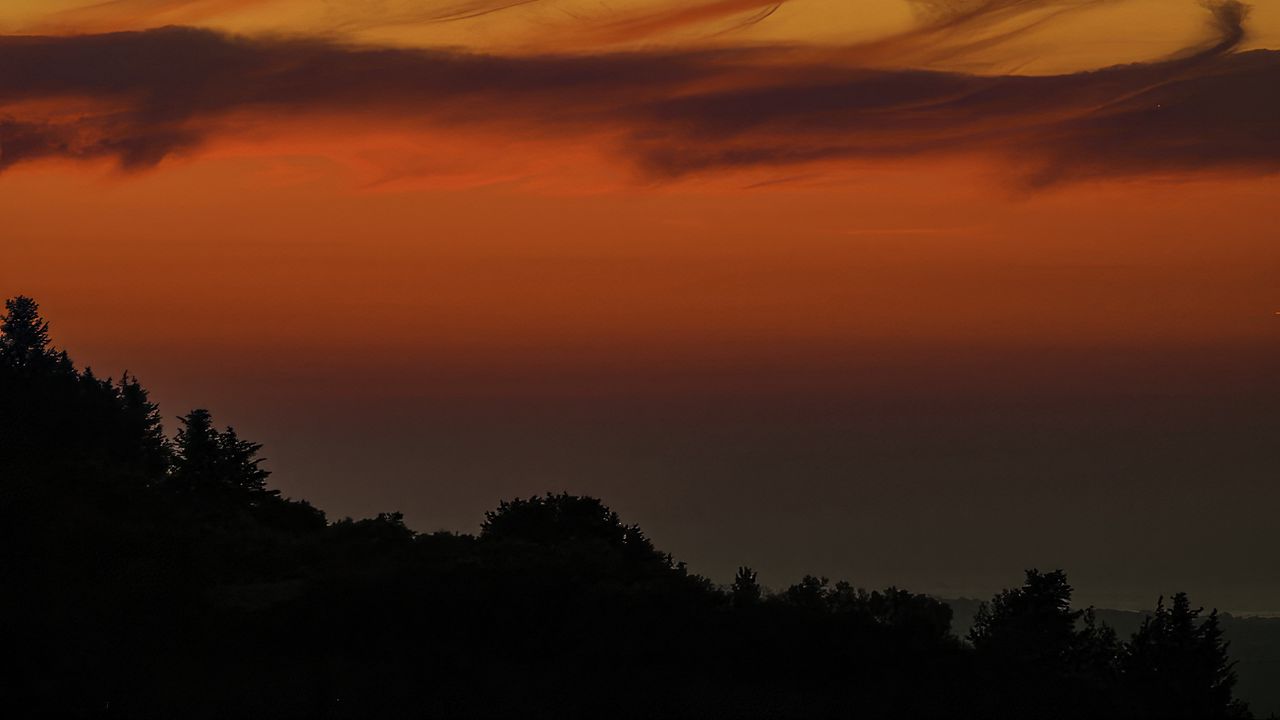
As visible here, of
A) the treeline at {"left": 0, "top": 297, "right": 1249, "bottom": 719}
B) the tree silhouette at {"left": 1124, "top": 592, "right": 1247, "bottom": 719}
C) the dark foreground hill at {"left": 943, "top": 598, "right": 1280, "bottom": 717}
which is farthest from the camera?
the dark foreground hill at {"left": 943, "top": 598, "right": 1280, "bottom": 717}

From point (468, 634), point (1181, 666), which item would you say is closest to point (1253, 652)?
point (1181, 666)

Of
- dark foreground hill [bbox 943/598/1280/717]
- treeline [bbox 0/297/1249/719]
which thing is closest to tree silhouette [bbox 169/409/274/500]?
treeline [bbox 0/297/1249/719]

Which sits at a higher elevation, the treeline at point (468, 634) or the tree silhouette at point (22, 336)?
the tree silhouette at point (22, 336)

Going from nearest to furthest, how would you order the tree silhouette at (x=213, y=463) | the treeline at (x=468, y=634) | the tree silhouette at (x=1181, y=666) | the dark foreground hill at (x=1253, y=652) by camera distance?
the treeline at (x=468, y=634) → the tree silhouette at (x=1181, y=666) → the tree silhouette at (x=213, y=463) → the dark foreground hill at (x=1253, y=652)

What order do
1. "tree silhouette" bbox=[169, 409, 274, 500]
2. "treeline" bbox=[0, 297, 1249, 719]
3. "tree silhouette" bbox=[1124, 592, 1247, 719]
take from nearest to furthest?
"treeline" bbox=[0, 297, 1249, 719]
"tree silhouette" bbox=[1124, 592, 1247, 719]
"tree silhouette" bbox=[169, 409, 274, 500]

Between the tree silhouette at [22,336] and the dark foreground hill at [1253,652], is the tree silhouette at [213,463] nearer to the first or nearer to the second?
the tree silhouette at [22,336]

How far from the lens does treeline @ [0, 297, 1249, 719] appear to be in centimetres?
3372

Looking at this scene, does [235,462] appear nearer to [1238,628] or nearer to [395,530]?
[395,530]

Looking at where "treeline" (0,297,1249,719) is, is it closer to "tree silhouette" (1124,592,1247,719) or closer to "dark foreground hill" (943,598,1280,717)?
"tree silhouette" (1124,592,1247,719)

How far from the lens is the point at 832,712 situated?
3494 centimetres

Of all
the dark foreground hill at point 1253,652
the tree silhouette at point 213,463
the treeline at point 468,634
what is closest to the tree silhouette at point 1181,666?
the treeline at point 468,634

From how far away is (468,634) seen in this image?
3806 cm

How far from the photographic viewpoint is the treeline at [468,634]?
3372cm

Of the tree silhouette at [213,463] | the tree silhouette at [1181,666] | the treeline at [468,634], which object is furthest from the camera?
the tree silhouette at [213,463]
